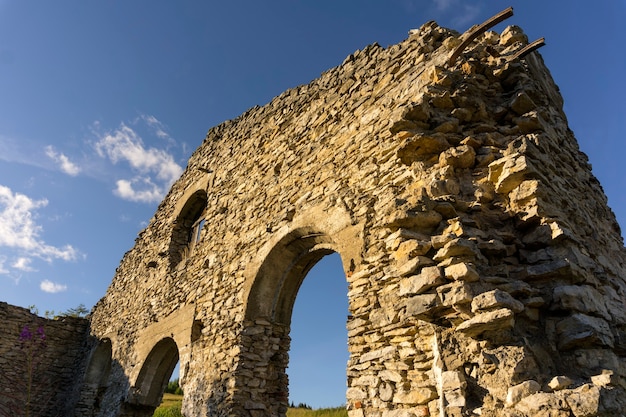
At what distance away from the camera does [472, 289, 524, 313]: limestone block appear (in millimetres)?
2715

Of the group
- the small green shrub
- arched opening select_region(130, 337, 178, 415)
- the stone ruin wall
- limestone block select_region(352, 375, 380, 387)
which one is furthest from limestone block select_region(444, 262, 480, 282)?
the stone ruin wall

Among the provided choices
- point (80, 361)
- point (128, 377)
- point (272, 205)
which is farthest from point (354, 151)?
point (80, 361)

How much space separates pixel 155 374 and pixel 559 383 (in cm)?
776

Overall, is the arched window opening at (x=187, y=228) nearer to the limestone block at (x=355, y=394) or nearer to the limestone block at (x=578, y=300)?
the limestone block at (x=355, y=394)

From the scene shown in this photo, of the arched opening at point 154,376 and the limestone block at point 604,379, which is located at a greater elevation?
the arched opening at point 154,376

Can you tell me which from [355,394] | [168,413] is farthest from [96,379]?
[355,394]

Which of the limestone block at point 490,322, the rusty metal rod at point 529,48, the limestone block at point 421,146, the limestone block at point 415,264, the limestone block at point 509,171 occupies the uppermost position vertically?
the rusty metal rod at point 529,48

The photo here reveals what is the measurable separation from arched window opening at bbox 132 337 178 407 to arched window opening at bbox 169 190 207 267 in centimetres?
183

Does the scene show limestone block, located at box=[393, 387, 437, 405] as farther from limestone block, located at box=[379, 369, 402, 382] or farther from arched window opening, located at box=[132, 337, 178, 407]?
arched window opening, located at box=[132, 337, 178, 407]

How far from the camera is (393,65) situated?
5.51 m

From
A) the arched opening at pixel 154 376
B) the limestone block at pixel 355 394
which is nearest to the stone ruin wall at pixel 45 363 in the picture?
the arched opening at pixel 154 376

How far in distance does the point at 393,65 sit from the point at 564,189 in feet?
8.58

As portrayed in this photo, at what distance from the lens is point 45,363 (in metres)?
12.1

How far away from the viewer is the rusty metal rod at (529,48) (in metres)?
4.48
